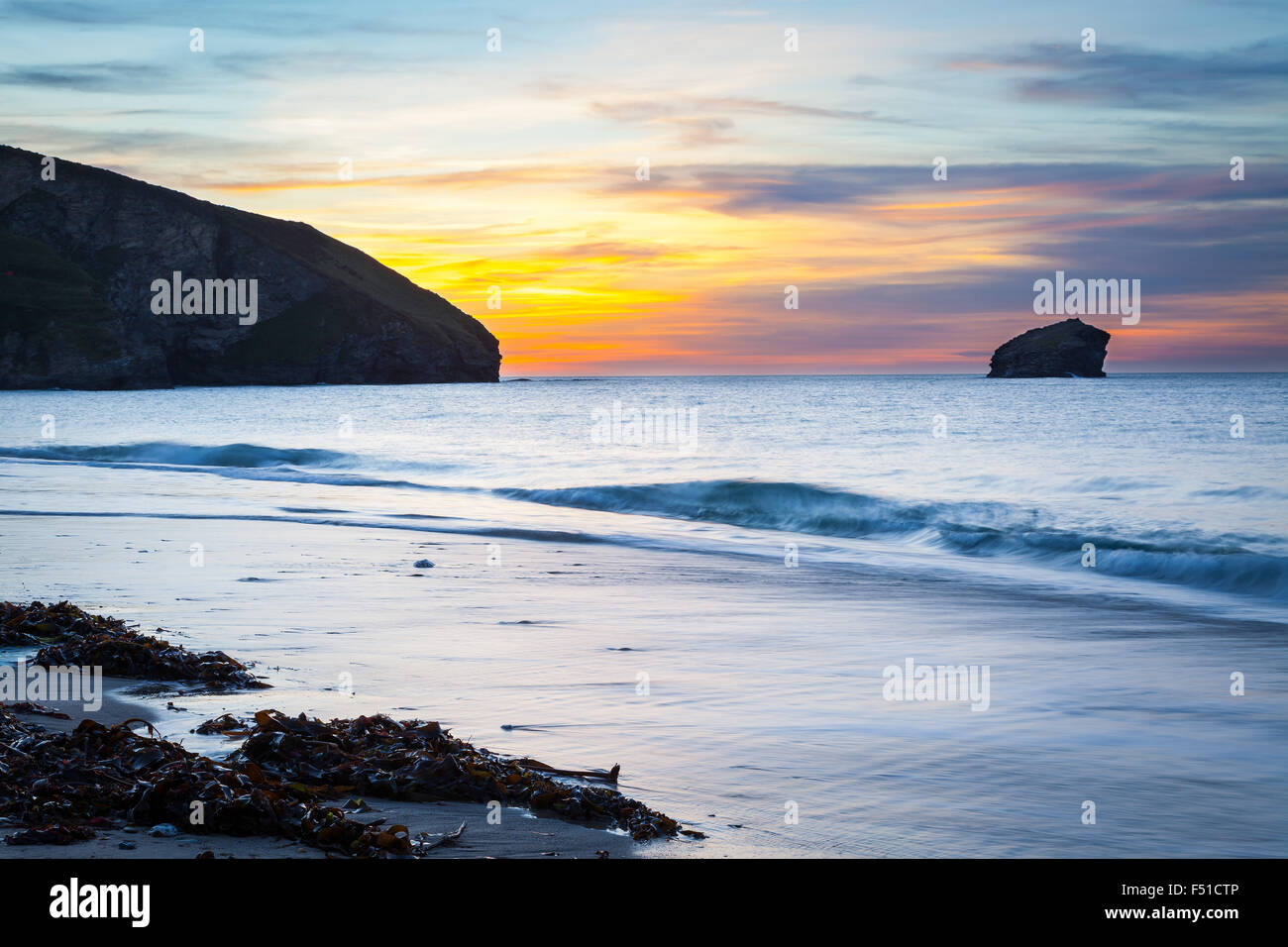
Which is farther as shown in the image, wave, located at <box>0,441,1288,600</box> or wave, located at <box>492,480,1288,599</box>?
wave, located at <box>0,441,1288,600</box>

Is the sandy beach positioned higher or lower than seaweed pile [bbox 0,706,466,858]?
lower

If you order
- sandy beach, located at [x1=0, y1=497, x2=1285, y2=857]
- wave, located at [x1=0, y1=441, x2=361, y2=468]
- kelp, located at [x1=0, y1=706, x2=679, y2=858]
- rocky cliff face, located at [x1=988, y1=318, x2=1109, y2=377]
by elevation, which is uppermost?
rocky cliff face, located at [x1=988, y1=318, x2=1109, y2=377]

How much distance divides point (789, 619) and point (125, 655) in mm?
4803

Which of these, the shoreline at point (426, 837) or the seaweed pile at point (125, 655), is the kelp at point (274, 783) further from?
the seaweed pile at point (125, 655)

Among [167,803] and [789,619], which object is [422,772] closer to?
[167,803]

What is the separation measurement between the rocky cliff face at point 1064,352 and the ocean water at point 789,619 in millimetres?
145851

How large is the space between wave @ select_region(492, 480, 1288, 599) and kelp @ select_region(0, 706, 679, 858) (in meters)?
9.67

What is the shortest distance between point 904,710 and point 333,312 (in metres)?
144

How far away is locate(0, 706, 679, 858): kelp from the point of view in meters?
3.65

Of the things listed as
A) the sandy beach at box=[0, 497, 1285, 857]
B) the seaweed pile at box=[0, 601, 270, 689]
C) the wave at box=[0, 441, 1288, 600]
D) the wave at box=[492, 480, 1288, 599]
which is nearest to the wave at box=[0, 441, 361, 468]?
the wave at box=[0, 441, 1288, 600]

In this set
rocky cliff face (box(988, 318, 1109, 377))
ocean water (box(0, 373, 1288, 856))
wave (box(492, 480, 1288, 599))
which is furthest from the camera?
rocky cliff face (box(988, 318, 1109, 377))

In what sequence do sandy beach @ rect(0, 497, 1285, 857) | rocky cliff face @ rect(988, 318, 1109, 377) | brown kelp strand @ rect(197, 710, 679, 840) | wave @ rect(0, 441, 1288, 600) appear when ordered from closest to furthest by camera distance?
brown kelp strand @ rect(197, 710, 679, 840) < sandy beach @ rect(0, 497, 1285, 857) < wave @ rect(0, 441, 1288, 600) < rocky cliff face @ rect(988, 318, 1109, 377)

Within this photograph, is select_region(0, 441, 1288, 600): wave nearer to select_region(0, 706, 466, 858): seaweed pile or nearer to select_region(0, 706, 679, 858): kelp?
select_region(0, 706, 679, 858): kelp

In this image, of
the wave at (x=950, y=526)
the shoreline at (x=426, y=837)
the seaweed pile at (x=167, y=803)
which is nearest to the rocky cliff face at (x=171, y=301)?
the wave at (x=950, y=526)
